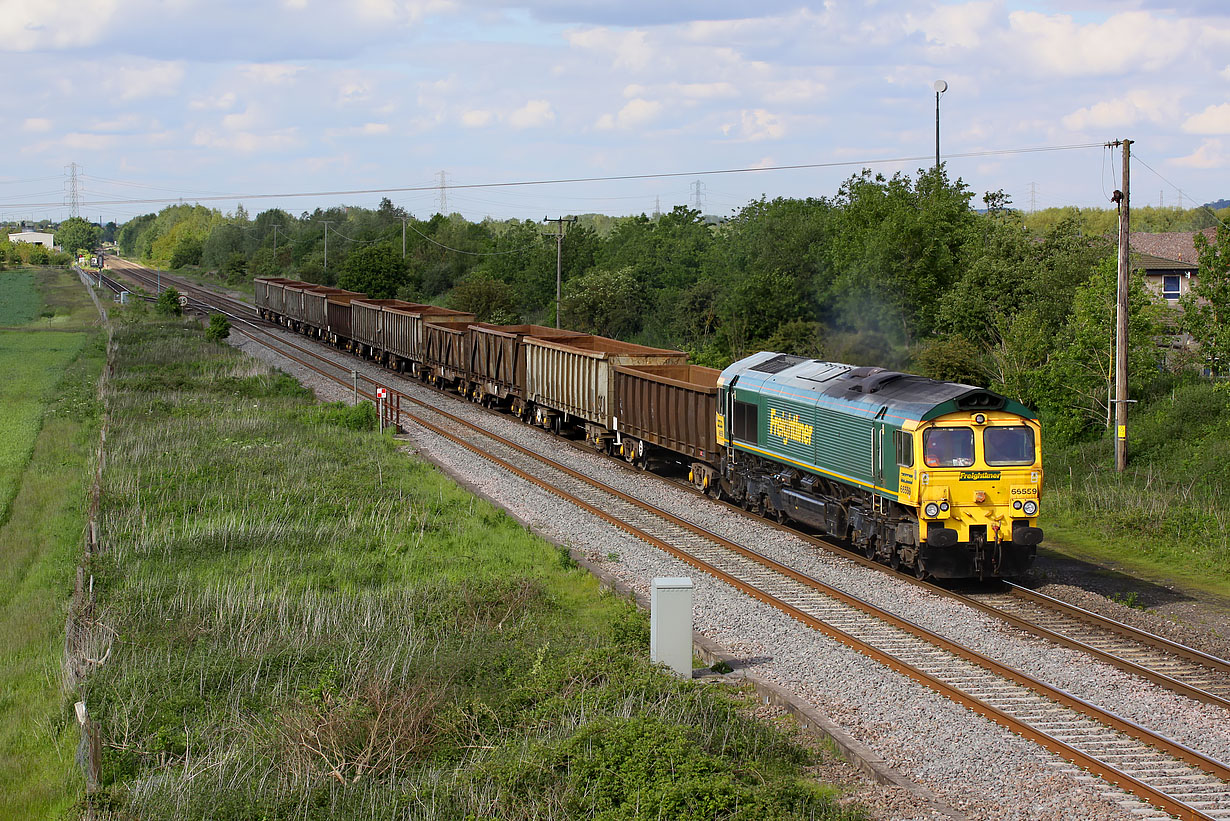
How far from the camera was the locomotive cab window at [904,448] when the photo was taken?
53.3 ft

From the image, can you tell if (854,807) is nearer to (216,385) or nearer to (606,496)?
(606,496)

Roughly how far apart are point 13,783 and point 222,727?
1951 millimetres

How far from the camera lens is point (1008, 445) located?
16.4m

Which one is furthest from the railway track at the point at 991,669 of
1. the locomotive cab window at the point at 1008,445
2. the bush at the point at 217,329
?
the bush at the point at 217,329

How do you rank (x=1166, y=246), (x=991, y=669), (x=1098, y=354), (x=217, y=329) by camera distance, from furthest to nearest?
(x=1166, y=246), (x=217, y=329), (x=1098, y=354), (x=991, y=669)

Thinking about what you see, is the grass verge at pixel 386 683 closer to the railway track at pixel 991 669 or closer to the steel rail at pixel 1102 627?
the railway track at pixel 991 669

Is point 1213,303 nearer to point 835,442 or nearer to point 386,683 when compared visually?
point 835,442

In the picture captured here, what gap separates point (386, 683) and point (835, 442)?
9.88m

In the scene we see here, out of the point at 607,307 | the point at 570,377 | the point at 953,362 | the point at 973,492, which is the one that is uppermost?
the point at 607,307

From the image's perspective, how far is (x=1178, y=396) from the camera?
29.1 m

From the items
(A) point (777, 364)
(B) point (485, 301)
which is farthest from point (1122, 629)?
(B) point (485, 301)

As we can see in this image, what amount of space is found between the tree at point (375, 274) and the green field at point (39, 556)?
32170mm

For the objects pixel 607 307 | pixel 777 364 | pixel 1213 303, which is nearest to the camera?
pixel 777 364

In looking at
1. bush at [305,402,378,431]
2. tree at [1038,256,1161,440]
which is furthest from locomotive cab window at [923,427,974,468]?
bush at [305,402,378,431]
